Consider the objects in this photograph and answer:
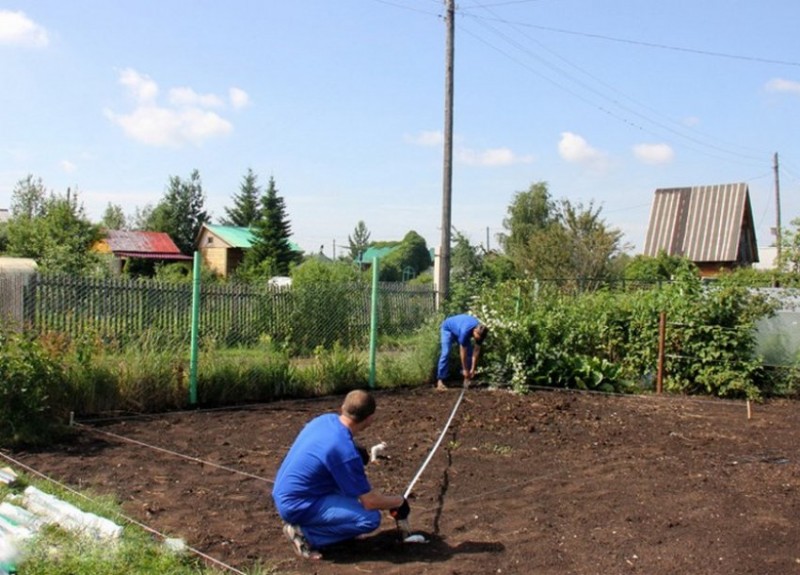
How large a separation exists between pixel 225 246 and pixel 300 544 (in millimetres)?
49198

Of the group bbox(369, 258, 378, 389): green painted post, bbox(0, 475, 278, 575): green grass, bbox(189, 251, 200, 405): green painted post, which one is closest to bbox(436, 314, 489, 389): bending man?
bbox(369, 258, 378, 389): green painted post

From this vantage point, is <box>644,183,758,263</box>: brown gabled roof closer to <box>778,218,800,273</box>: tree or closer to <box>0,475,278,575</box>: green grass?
<box>778,218,800,273</box>: tree

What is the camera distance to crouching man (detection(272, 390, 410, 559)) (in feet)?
15.3

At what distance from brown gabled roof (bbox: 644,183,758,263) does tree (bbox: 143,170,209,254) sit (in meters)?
45.3

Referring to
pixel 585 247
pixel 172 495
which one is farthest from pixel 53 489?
pixel 585 247

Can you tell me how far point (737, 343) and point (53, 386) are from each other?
34.2 ft

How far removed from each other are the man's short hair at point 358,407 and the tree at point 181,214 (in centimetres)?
6616

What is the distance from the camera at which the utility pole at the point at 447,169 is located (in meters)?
15.6

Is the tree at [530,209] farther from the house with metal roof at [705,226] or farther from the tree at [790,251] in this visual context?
the tree at [790,251]

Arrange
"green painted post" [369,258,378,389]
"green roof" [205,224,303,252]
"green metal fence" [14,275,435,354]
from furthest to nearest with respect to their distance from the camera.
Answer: "green roof" [205,224,303,252], "green painted post" [369,258,378,389], "green metal fence" [14,275,435,354]

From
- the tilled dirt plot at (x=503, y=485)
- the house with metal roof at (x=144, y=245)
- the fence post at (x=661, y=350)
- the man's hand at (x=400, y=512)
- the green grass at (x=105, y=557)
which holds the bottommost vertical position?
the tilled dirt plot at (x=503, y=485)

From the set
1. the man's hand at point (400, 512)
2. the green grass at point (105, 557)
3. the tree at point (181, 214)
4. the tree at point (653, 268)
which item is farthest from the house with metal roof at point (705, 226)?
the tree at point (181, 214)

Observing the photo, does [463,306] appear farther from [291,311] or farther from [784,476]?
[784,476]

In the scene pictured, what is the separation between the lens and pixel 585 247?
29.0m
